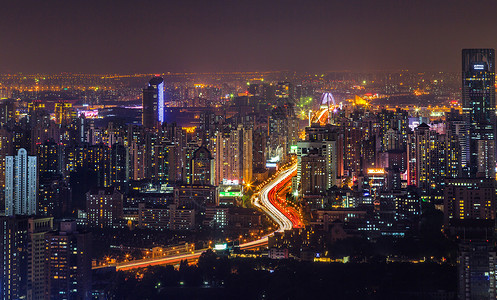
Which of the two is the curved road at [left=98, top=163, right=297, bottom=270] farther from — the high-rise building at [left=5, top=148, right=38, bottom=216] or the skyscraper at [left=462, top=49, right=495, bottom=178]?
the skyscraper at [left=462, top=49, right=495, bottom=178]

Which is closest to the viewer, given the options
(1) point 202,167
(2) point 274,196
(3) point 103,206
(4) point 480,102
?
(3) point 103,206

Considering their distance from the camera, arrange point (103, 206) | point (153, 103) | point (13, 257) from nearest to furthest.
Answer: point (13, 257), point (103, 206), point (153, 103)

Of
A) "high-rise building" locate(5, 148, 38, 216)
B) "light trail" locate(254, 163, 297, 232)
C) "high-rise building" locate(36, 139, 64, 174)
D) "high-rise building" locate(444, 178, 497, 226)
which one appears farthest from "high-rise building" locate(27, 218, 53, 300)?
"high-rise building" locate(444, 178, 497, 226)

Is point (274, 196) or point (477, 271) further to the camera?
point (274, 196)

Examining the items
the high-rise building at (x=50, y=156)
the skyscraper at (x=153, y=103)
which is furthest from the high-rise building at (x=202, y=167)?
the skyscraper at (x=153, y=103)

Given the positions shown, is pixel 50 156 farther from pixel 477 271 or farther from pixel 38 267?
pixel 477 271

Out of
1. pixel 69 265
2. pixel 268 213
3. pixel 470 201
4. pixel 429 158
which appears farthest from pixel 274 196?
pixel 69 265

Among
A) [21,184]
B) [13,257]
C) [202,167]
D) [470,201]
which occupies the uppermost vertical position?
[202,167]

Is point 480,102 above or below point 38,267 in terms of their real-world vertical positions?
above

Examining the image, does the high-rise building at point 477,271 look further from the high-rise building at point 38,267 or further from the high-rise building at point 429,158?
the high-rise building at point 429,158
